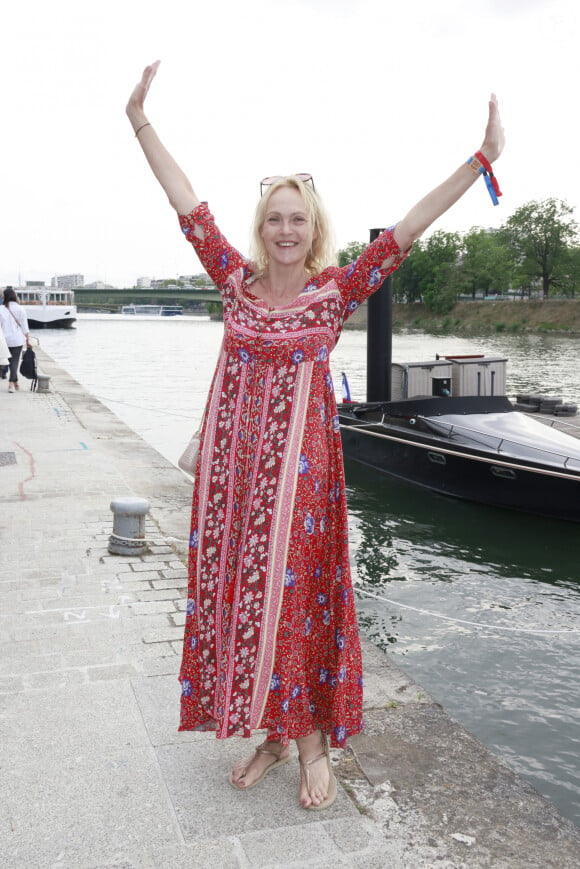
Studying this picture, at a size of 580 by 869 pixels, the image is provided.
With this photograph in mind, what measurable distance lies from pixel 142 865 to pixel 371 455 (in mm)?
10377

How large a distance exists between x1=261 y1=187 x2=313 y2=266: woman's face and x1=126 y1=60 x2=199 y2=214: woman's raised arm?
0.32 metres

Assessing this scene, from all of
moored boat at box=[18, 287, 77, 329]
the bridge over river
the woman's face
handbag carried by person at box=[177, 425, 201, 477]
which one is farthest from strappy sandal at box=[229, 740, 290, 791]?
the bridge over river

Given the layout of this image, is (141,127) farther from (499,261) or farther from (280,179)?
(499,261)

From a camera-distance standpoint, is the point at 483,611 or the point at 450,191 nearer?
the point at 450,191

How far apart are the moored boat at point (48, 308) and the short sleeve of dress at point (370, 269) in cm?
7946

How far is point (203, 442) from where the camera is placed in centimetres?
278

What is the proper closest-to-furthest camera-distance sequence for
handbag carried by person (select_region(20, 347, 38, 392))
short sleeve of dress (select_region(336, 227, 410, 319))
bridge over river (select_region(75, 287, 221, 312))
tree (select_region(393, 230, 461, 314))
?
short sleeve of dress (select_region(336, 227, 410, 319))
handbag carried by person (select_region(20, 347, 38, 392))
tree (select_region(393, 230, 461, 314))
bridge over river (select_region(75, 287, 221, 312))

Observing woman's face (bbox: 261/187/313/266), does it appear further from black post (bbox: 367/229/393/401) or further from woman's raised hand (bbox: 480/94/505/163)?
black post (bbox: 367/229/393/401)

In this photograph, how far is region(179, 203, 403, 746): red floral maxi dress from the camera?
8.54ft

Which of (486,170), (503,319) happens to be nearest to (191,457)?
(486,170)

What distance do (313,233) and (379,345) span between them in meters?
10.5

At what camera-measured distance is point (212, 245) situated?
287cm

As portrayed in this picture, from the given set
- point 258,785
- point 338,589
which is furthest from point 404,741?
point 338,589

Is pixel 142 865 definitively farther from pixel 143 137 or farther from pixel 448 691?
pixel 448 691
